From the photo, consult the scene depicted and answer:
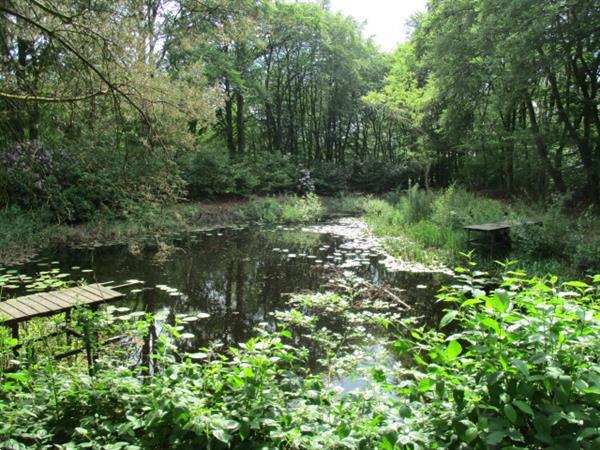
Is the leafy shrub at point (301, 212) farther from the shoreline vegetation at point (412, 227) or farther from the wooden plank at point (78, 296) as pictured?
the wooden plank at point (78, 296)

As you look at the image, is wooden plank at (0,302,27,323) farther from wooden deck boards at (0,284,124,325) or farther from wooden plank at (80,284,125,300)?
wooden plank at (80,284,125,300)

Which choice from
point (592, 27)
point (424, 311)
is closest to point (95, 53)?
point (424, 311)

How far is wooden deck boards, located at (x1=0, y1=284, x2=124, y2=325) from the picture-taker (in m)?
3.34

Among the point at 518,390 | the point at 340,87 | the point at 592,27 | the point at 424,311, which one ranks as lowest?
the point at 424,311

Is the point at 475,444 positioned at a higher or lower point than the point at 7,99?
lower

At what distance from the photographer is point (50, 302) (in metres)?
3.68

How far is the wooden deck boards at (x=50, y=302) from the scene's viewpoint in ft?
11.0

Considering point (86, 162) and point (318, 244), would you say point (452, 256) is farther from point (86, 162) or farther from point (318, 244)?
point (86, 162)

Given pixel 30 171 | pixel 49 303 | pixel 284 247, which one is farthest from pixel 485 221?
pixel 30 171

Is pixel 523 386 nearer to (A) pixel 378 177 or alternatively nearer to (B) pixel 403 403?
(B) pixel 403 403

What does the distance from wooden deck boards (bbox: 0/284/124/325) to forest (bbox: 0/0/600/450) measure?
89mm

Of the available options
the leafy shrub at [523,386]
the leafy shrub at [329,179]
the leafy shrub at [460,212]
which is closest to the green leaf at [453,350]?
the leafy shrub at [523,386]

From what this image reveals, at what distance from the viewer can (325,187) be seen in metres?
20.4

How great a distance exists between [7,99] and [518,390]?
363 cm
